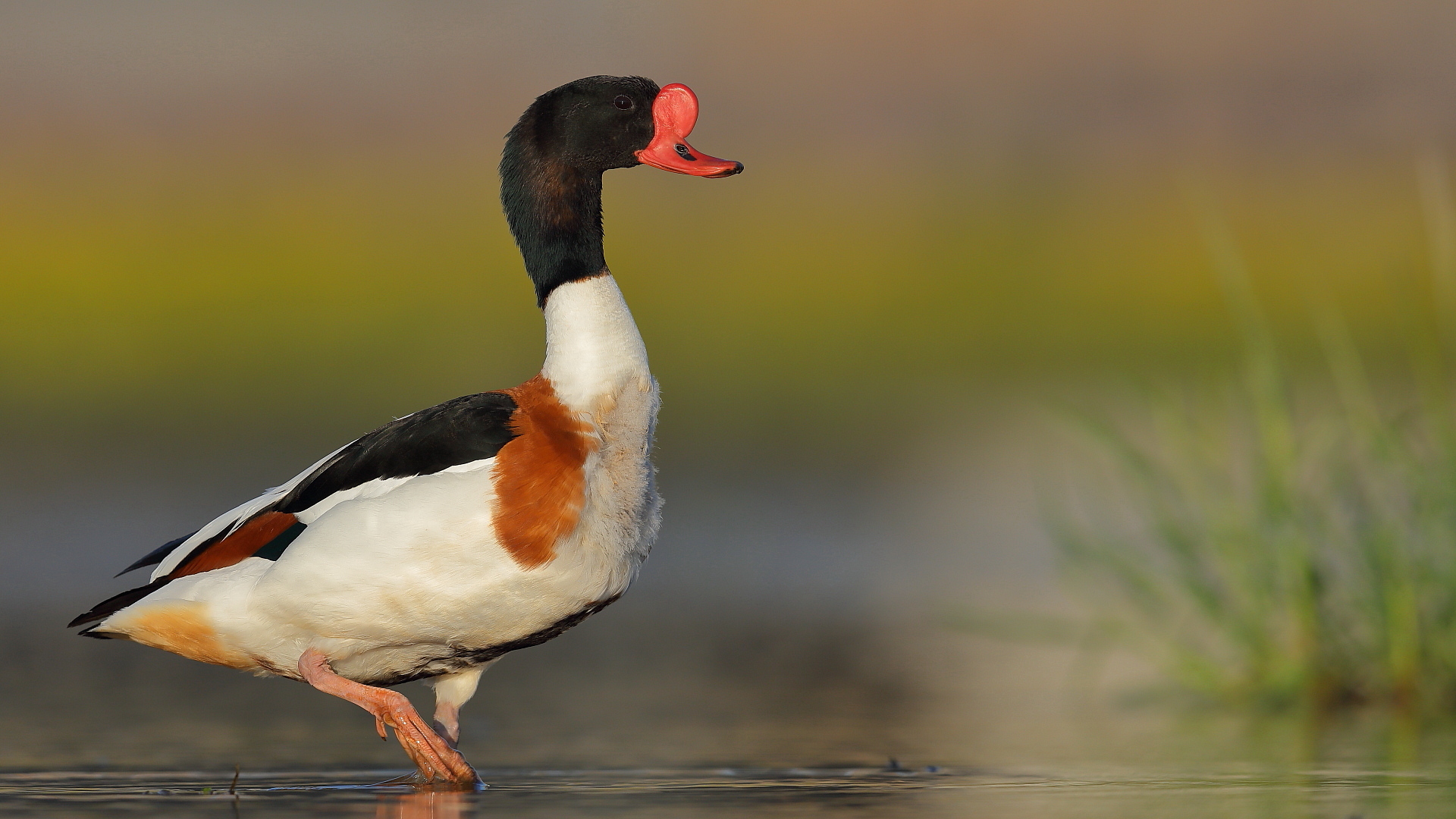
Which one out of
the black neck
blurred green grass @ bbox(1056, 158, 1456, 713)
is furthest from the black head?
blurred green grass @ bbox(1056, 158, 1456, 713)

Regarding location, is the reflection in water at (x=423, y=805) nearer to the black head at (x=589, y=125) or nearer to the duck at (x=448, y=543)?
the duck at (x=448, y=543)

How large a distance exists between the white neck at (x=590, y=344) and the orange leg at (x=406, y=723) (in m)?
0.98

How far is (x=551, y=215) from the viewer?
229 inches

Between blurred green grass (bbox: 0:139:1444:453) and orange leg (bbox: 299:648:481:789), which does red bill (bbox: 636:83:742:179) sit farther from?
blurred green grass (bbox: 0:139:1444:453)

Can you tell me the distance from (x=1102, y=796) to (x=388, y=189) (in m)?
17.4

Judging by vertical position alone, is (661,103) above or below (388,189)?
above

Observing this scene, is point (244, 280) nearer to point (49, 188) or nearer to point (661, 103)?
point (49, 188)

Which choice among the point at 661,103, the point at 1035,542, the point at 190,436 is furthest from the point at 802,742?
the point at 190,436

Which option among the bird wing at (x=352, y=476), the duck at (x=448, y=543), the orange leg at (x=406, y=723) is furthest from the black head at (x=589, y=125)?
the orange leg at (x=406, y=723)

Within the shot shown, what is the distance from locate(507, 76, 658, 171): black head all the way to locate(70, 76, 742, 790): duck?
179mm

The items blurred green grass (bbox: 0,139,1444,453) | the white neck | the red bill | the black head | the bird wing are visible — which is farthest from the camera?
blurred green grass (bbox: 0,139,1444,453)

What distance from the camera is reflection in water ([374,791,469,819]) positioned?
4.64 m

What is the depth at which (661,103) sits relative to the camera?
235 inches

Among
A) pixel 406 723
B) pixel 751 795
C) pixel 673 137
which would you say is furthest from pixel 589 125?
pixel 751 795
